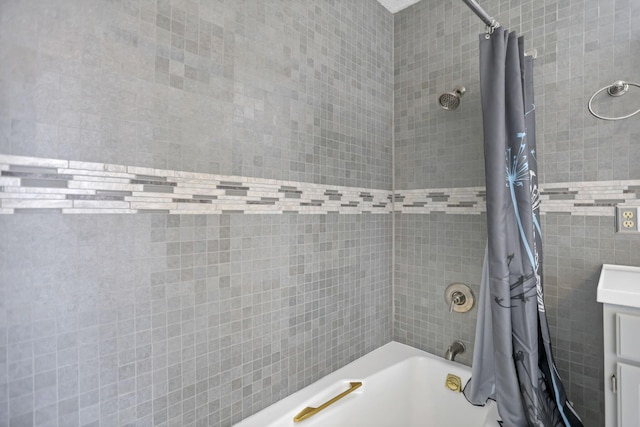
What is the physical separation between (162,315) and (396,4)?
2.14 m

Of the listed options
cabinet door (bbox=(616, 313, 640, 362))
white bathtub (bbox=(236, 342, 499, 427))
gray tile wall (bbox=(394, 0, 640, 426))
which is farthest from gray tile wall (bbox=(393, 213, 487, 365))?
cabinet door (bbox=(616, 313, 640, 362))

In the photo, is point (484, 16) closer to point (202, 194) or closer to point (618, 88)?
point (618, 88)

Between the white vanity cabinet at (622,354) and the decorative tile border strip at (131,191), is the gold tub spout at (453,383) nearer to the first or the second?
the white vanity cabinet at (622,354)

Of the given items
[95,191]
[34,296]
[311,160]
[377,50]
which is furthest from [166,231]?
[377,50]

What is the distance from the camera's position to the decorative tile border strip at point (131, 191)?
0.79 meters

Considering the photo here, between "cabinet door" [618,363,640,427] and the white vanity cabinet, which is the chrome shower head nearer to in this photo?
the white vanity cabinet

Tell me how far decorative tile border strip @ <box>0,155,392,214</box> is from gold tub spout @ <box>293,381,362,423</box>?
854 mm

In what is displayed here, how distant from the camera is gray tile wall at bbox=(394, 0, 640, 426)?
132 centimetres

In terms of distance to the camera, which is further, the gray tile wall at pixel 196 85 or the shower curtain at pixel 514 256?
the shower curtain at pixel 514 256

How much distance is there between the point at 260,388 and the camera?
4.22 ft

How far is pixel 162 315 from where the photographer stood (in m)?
1.02

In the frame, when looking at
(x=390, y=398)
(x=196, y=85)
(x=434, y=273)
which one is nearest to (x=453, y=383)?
(x=390, y=398)

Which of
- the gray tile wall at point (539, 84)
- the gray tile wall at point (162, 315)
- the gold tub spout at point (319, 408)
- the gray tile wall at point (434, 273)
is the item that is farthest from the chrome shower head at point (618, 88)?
the gold tub spout at point (319, 408)

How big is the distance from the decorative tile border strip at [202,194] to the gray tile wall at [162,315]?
0.04 m
